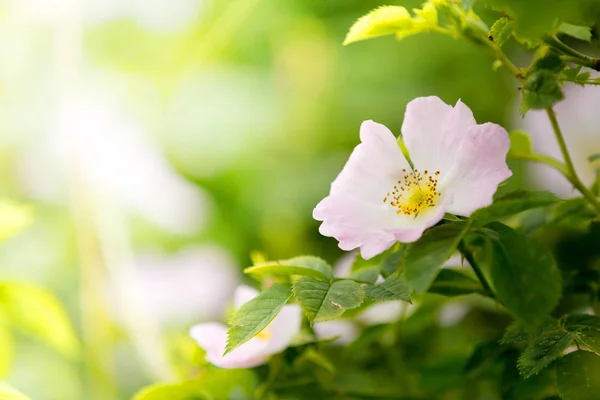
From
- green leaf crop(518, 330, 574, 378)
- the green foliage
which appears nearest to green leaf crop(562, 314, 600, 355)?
green leaf crop(518, 330, 574, 378)

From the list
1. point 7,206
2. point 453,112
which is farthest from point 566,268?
point 7,206

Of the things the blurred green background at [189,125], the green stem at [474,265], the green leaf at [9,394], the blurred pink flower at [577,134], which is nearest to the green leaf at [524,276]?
the green stem at [474,265]

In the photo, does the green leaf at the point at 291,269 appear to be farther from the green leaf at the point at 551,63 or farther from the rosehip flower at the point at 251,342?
the green leaf at the point at 551,63

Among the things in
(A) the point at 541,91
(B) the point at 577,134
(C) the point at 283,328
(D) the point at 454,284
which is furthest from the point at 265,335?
(B) the point at 577,134

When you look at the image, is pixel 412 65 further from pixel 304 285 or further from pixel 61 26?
pixel 304 285

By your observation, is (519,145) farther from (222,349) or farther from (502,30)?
(222,349)
